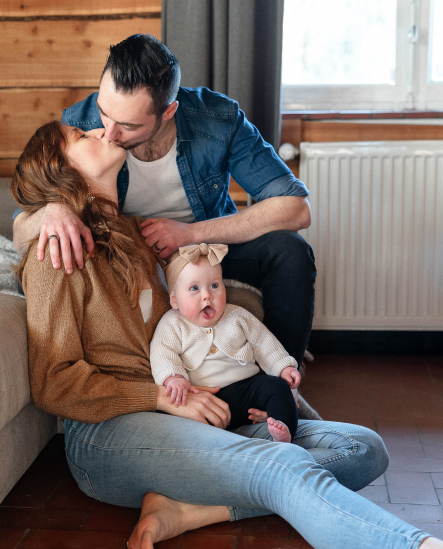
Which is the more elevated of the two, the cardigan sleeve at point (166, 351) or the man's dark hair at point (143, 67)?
the man's dark hair at point (143, 67)

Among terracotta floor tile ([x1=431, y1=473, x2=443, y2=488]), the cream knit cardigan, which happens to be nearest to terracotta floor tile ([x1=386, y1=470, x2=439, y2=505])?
terracotta floor tile ([x1=431, y1=473, x2=443, y2=488])

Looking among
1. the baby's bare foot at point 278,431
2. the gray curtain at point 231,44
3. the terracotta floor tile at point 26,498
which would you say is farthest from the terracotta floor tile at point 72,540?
the gray curtain at point 231,44

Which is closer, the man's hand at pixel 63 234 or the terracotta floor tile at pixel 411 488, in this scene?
the man's hand at pixel 63 234

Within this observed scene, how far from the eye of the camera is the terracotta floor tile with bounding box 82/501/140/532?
1.25m

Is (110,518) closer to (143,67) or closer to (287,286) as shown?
(287,286)

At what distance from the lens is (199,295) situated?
1331 millimetres

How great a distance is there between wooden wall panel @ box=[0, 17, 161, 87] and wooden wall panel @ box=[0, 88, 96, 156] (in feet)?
→ 0.11

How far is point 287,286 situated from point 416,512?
624 millimetres

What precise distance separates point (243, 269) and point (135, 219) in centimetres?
34

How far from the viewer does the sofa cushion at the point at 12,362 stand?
112cm

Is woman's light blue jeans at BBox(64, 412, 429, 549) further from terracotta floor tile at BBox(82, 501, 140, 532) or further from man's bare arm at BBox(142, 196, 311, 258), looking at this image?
man's bare arm at BBox(142, 196, 311, 258)

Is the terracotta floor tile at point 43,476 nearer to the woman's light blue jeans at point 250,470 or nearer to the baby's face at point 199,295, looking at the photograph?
the woman's light blue jeans at point 250,470

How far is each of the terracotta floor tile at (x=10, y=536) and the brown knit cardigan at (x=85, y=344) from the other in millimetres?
279

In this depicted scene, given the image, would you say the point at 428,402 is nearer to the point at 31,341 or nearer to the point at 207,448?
the point at 207,448
